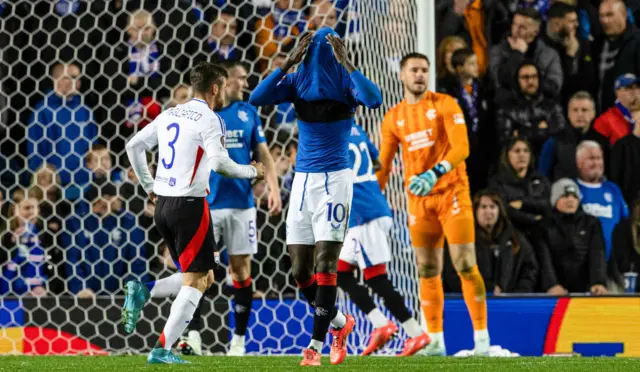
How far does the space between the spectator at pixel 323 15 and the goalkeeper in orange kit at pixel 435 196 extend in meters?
1.65

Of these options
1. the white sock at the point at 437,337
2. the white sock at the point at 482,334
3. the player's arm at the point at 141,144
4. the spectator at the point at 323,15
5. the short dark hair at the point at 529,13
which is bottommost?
the white sock at the point at 437,337

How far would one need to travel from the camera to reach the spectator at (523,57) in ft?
29.9

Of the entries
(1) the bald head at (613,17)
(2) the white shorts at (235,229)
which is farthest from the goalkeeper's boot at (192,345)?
(1) the bald head at (613,17)

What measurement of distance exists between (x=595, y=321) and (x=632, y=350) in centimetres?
31

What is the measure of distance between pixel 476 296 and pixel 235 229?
5.34 feet

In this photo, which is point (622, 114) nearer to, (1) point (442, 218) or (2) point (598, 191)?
(2) point (598, 191)

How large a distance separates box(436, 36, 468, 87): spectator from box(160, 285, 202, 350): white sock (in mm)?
4322

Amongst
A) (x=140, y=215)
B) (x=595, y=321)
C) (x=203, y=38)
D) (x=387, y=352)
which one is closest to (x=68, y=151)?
(x=140, y=215)

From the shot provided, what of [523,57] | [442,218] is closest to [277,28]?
[523,57]

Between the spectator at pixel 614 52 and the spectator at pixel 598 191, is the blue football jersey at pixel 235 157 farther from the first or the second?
the spectator at pixel 614 52

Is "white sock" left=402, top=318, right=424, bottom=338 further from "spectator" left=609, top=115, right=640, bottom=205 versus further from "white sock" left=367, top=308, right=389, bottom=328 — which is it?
"spectator" left=609, top=115, right=640, bottom=205

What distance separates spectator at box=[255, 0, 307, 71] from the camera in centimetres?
890

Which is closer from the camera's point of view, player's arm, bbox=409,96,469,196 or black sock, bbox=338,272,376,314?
player's arm, bbox=409,96,469,196

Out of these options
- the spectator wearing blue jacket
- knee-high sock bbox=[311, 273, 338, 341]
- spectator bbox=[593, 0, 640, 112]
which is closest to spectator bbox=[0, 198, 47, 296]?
the spectator wearing blue jacket
